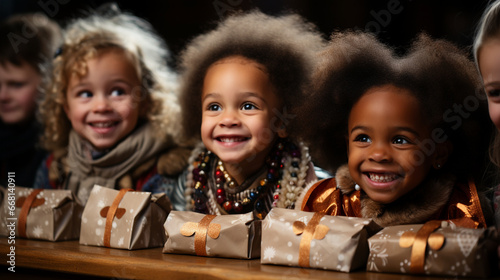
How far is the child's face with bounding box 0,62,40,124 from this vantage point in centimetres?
271

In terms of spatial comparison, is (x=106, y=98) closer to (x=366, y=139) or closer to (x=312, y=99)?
(x=312, y=99)

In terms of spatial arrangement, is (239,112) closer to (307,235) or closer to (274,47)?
(274,47)

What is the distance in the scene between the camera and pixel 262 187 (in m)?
2.02

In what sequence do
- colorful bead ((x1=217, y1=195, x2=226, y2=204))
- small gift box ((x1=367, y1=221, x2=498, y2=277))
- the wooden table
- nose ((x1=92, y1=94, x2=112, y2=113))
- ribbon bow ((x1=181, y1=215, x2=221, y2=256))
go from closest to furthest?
small gift box ((x1=367, y1=221, x2=498, y2=277)) → the wooden table → ribbon bow ((x1=181, y1=215, x2=221, y2=256)) → colorful bead ((x1=217, y1=195, x2=226, y2=204)) → nose ((x1=92, y1=94, x2=112, y2=113))

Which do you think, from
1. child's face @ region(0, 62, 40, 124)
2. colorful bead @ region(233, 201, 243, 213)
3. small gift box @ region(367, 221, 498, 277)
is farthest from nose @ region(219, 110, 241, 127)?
child's face @ region(0, 62, 40, 124)

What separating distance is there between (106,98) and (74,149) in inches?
10.8

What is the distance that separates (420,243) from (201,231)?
67 cm

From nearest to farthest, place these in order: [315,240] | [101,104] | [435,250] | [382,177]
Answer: [435,250] → [315,240] → [382,177] → [101,104]

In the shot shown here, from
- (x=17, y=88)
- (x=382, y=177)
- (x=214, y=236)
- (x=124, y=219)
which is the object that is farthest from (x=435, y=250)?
(x=17, y=88)

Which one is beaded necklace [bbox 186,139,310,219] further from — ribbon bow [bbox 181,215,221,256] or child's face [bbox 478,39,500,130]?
child's face [bbox 478,39,500,130]

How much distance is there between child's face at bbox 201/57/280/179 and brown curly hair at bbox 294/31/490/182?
151 mm

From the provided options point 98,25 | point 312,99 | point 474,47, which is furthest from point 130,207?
point 474,47

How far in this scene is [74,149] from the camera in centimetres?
244

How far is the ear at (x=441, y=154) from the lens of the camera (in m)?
1.74
